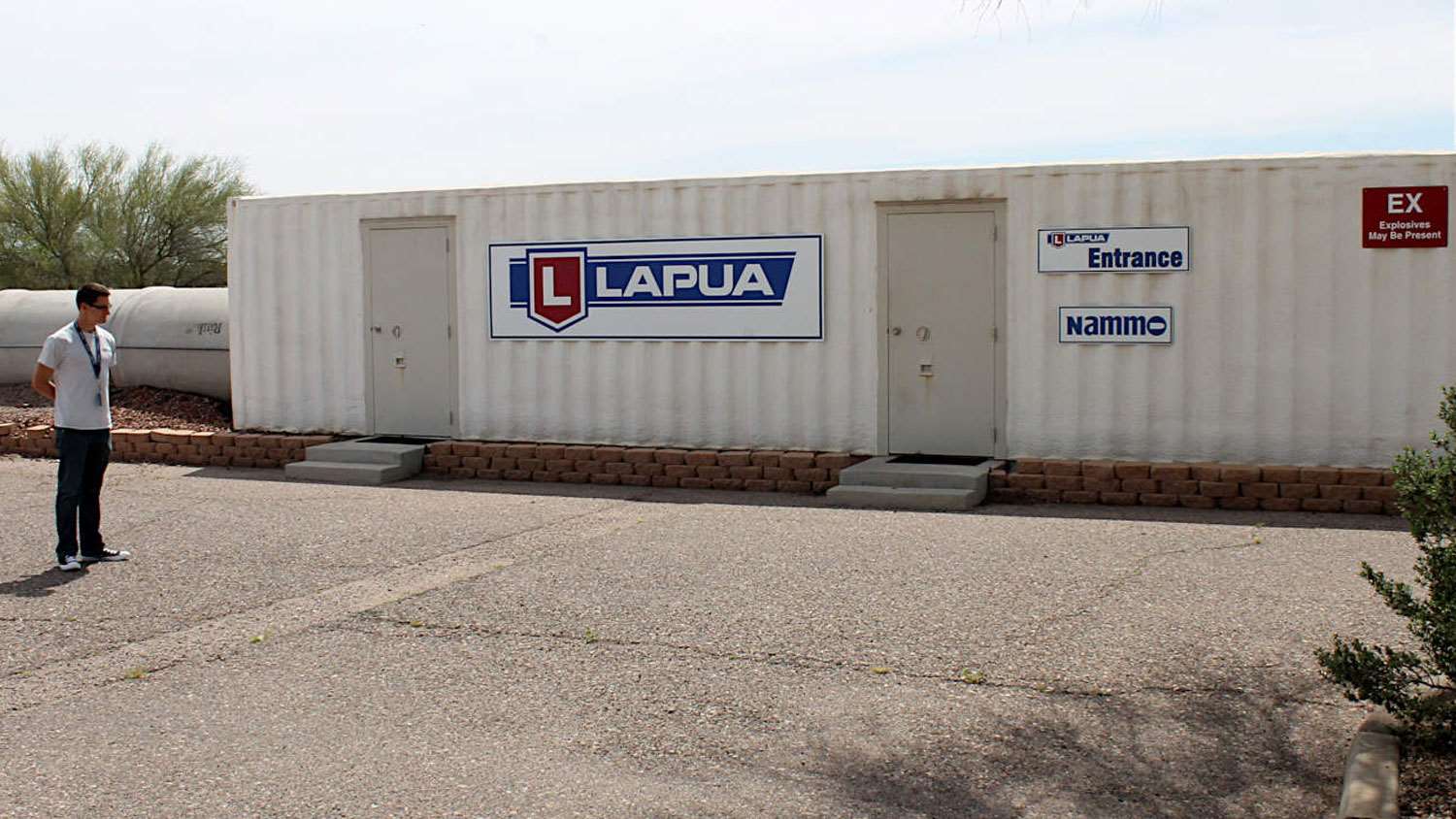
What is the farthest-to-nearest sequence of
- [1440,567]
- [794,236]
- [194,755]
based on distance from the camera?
[794,236] → [194,755] → [1440,567]

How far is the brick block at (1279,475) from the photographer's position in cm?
1138

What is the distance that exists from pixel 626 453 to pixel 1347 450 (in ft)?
19.3

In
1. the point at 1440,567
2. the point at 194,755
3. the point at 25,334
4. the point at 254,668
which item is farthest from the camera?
the point at 25,334

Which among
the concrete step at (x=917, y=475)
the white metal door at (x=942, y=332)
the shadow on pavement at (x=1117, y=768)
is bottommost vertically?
the shadow on pavement at (x=1117, y=768)

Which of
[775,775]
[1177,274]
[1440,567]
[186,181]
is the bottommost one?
[775,775]

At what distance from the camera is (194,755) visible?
18.5 ft

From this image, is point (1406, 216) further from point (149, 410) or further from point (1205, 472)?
point (149, 410)

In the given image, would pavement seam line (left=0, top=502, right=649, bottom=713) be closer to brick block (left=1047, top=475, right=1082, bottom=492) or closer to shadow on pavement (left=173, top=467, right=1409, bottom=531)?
shadow on pavement (left=173, top=467, right=1409, bottom=531)

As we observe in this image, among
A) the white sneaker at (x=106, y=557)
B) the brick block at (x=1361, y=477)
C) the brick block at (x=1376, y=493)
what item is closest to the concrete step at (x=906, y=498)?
the brick block at (x=1361, y=477)

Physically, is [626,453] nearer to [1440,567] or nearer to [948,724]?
[948,724]

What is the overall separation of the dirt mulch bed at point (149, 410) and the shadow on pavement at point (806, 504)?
1.86m

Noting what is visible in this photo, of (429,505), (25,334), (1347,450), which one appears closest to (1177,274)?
(1347,450)

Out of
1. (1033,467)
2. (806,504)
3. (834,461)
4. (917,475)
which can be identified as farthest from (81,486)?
(1033,467)

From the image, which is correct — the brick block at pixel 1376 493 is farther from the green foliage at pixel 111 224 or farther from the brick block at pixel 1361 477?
the green foliage at pixel 111 224
